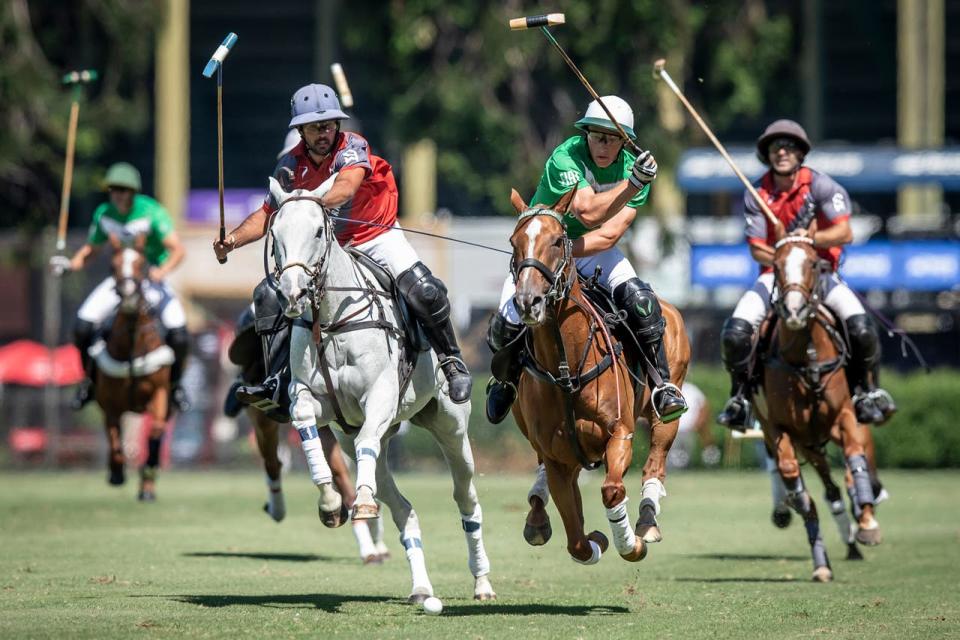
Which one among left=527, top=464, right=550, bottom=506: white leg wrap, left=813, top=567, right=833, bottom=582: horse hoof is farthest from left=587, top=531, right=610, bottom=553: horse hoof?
left=813, top=567, right=833, bottom=582: horse hoof

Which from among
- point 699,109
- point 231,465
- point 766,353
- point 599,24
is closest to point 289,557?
point 766,353

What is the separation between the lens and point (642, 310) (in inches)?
419

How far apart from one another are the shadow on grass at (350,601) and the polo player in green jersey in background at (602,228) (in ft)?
4.19

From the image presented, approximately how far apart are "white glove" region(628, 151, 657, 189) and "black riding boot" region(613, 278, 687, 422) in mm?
923

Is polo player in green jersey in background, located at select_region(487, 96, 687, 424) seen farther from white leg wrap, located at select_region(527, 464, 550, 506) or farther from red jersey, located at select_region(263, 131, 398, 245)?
red jersey, located at select_region(263, 131, 398, 245)

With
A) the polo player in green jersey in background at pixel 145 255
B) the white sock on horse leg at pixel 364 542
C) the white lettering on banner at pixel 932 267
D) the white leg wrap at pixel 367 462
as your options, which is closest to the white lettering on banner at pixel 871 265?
the white lettering on banner at pixel 932 267

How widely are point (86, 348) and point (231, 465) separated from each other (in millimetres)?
8365

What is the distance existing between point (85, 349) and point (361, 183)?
8853 mm

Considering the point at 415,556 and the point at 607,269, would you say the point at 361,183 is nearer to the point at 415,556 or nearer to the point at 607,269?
the point at 607,269

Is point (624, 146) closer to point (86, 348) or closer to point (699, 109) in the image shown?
point (86, 348)

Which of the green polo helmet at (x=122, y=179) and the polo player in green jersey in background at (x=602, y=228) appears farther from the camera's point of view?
the green polo helmet at (x=122, y=179)

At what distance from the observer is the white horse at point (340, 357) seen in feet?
32.3

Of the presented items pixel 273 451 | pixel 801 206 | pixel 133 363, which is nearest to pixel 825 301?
pixel 801 206

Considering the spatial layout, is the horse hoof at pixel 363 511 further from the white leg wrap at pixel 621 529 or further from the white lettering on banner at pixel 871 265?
the white lettering on banner at pixel 871 265
